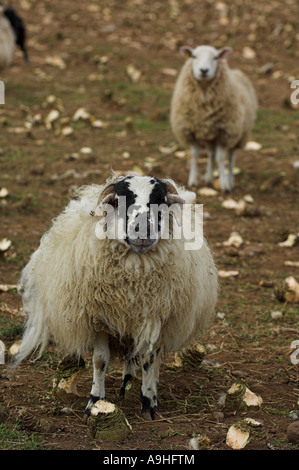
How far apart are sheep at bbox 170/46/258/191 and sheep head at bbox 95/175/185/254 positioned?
17.8 ft

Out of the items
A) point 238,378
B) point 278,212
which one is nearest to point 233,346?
point 238,378

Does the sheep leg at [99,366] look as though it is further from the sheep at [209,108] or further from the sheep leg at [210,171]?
the sheep leg at [210,171]

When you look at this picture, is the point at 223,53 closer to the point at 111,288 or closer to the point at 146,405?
the point at 111,288

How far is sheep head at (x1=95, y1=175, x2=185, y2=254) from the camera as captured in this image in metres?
3.69

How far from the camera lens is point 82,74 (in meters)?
15.4

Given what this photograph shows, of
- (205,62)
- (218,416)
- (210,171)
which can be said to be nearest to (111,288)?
(218,416)

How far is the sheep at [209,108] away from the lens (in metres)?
9.17

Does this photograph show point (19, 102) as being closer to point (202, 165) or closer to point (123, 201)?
point (202, 165)

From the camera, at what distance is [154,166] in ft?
32.5

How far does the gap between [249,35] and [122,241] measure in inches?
610

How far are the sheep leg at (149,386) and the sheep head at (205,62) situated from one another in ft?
18.6

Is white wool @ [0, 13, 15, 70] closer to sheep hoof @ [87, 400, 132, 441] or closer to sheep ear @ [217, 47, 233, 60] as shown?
sheep ear @ [217, 47, 233, 60]

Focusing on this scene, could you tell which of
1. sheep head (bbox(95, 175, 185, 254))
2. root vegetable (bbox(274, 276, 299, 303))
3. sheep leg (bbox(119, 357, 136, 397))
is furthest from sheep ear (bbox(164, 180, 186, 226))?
root vegetable (bbox(274, 276, 299, 303))

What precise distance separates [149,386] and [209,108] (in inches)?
224
